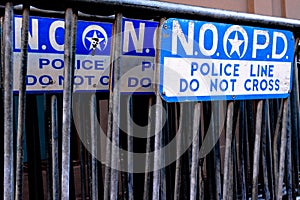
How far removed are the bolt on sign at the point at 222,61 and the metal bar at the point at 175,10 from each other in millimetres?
28

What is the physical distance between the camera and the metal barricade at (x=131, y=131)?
1284 millimetres

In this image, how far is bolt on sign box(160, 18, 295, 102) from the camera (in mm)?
1468

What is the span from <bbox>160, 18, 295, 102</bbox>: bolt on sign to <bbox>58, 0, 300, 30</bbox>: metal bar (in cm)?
3

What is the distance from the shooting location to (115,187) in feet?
4.64

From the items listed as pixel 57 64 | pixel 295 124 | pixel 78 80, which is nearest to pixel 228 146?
pixel 295 124

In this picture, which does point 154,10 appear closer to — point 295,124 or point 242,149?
point 242,149

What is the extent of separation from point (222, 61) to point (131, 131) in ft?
1.63

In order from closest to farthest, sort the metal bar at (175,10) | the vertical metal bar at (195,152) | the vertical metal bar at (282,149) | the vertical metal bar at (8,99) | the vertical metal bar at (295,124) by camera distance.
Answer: the vertical metal bar at (8,99) → the metal bar at (175,10) → the vertical metal bar at (195,152) → the vertical metal bar at (282,149) → the vertical metal bar at (295,124)

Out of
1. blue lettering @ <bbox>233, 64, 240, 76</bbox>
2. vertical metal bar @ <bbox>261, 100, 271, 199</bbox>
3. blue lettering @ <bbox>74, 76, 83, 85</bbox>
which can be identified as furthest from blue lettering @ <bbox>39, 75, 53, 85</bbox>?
vertical metal bar @ <bbox>261, 100, 271, 199</bbox>

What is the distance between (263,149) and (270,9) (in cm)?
305

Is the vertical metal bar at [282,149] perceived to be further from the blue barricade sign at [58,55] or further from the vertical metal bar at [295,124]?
the blue barricade sign at [58,55]

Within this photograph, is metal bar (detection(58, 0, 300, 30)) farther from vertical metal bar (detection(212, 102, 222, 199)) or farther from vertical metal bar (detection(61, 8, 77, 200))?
vertical metal bar (detection(212, 102, 222, 199))

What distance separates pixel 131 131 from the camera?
1.72 metres

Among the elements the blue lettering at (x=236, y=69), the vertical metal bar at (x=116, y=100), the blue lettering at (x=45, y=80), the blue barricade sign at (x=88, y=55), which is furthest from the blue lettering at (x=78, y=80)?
the blue lettering at (x=236, y=69)
